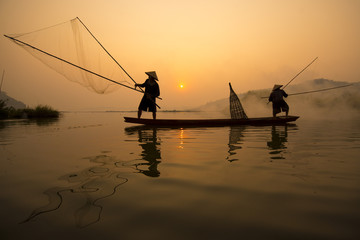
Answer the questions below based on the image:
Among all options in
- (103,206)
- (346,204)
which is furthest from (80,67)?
(346,204)

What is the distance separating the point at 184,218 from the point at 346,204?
4.63 ft

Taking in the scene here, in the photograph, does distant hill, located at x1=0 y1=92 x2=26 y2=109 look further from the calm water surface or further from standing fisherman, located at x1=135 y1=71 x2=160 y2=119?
the calm water surface

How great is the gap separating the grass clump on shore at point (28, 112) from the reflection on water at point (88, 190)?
62.9 feet

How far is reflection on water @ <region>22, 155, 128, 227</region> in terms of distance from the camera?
5.47ft

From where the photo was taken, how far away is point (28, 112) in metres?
18.7

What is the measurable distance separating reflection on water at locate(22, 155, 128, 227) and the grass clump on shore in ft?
62.9

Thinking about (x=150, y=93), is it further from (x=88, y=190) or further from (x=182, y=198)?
(x=182, y=198)

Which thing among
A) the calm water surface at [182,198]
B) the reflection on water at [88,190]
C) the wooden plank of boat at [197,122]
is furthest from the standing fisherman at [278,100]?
the reflection on water at [88,190]

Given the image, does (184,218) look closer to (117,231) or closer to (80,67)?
(117,231)

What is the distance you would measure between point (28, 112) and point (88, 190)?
68.0 ft

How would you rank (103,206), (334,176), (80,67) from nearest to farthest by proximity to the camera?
(103,206) < (334,176) < (80,67)

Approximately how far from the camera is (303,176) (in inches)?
102

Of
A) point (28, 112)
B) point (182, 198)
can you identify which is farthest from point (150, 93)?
point (28, 112)

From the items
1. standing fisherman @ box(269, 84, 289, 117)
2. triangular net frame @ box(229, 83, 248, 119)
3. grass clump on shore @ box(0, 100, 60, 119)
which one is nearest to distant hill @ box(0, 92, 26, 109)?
grass clump on shore @ box(0, 100, 60, 119)
